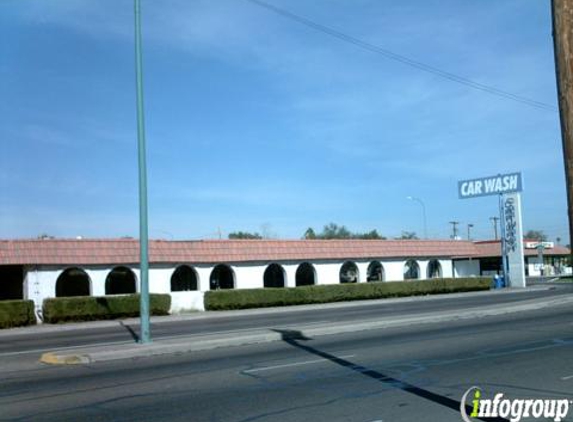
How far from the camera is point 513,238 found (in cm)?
5550

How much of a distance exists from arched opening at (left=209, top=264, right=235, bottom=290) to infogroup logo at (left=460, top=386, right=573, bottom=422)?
3383 cm

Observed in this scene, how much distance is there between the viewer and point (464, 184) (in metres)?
58.9

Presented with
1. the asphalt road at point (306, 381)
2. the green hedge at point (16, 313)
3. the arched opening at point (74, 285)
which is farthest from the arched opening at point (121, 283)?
the asphalt road at point (306, 381)

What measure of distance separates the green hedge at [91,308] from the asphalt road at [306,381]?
1610cm

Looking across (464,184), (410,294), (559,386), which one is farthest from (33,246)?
(464,184)

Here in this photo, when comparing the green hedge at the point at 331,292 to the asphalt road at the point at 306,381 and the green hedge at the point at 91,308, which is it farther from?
the asphalt road at the point at 306,381

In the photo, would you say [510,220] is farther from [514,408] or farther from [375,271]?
[514,408]

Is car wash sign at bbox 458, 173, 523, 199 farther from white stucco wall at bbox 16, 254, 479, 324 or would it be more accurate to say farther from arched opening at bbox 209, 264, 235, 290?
arched opening at bbox 209, 264, 235, 290

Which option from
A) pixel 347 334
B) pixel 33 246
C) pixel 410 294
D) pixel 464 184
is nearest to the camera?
pixel 347 334

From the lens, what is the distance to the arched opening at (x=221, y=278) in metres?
43.2

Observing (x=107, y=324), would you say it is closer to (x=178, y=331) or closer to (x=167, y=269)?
(x=178, y=331)

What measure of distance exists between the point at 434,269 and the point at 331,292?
700 inches

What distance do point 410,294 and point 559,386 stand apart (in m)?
36.3

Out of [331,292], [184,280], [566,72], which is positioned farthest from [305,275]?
[566,72]
